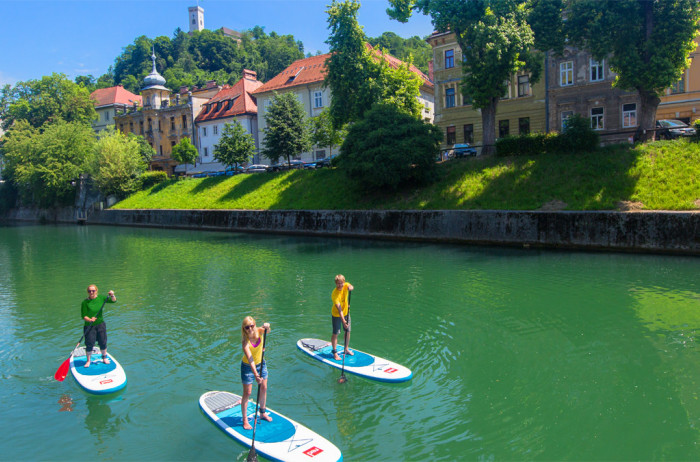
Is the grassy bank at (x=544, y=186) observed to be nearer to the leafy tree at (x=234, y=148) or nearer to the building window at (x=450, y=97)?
the leafy tree at (x=234, y=148)

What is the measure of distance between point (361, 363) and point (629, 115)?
4130 centimetres

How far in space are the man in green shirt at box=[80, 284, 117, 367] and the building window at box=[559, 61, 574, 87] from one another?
44.6m

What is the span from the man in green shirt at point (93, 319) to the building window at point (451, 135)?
4536 centimetres

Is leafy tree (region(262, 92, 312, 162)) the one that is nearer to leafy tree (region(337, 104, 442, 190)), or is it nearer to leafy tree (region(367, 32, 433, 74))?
leafy tree (region(337, 104, 442, 190))

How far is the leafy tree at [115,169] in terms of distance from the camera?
214 feet

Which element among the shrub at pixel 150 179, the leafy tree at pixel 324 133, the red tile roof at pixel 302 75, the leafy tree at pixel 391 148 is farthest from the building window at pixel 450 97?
the shrub at pixel 150 179

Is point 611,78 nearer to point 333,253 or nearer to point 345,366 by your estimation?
point 333,253

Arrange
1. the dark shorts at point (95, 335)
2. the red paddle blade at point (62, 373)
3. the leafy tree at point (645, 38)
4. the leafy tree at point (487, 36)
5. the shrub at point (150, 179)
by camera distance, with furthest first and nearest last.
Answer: the shrub at point (150, 179)
the leafy tree at point (487, 36)
the leafy tree at point (645, 38)
the dark shorts at point (95, 335)
the red paddle blade at point (62, 373)

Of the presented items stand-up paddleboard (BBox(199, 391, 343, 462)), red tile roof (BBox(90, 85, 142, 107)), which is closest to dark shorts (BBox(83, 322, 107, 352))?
stand-up paddleboard (BBox(199, 391, 343, 462))

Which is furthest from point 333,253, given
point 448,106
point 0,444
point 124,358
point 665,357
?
point 448,106

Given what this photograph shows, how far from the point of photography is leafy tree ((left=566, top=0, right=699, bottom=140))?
30.8 meters

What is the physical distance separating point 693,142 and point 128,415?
113 ft

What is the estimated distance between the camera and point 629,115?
43.1 m

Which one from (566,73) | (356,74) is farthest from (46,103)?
(566,73)
